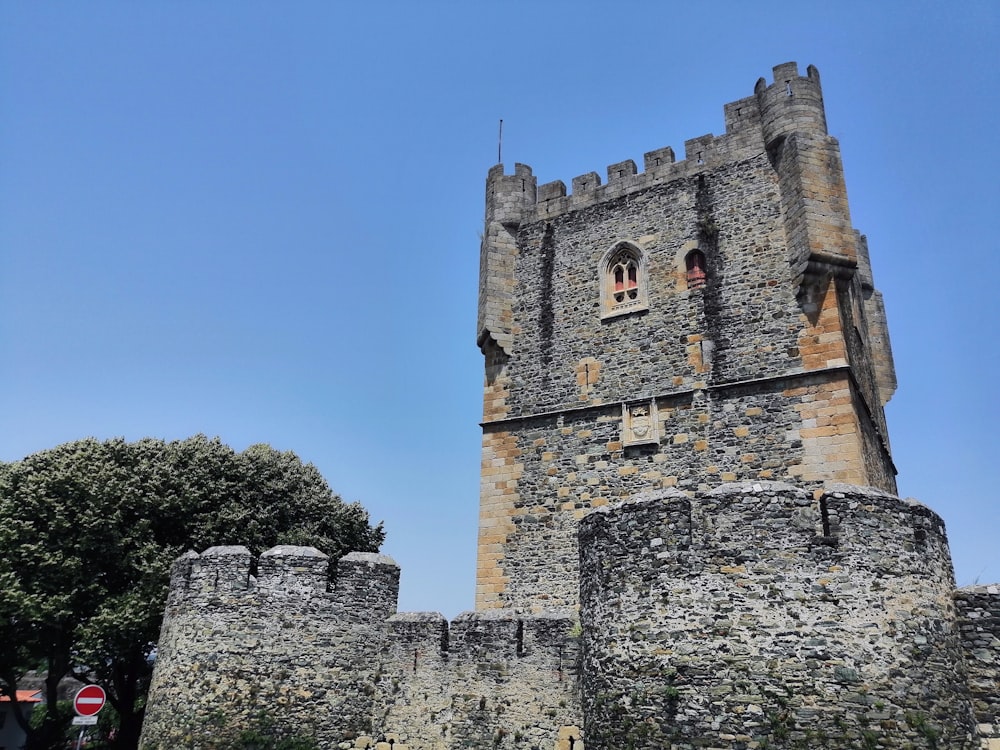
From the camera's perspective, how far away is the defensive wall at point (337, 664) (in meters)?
11.5

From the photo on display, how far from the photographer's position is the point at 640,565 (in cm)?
909

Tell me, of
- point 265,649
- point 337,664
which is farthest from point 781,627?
point 265,649

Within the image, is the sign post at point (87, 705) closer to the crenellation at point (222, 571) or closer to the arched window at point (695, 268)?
the crenellation at point (222, 571)

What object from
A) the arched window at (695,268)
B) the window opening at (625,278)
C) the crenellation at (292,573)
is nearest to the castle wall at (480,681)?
the crenellation at (292,573)

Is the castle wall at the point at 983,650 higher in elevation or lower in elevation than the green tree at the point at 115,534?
lower

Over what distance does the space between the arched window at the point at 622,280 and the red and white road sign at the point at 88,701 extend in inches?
457

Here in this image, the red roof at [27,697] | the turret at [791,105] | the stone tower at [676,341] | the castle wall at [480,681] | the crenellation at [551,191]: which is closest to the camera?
the castle wall at [480,681]

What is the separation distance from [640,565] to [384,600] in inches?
211

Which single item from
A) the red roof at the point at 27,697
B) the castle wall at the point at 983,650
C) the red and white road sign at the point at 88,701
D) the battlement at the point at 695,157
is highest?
the battlement at the point at 695,157

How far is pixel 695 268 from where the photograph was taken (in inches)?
674

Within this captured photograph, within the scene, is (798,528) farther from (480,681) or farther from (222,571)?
(222,571)

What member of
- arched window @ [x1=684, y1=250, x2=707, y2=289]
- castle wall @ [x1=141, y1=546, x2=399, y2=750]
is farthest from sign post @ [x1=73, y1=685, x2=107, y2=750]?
arched window @ [x1=684, y1=250, x2=707, y2=289]

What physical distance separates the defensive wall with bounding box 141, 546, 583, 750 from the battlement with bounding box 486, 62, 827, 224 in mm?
10423

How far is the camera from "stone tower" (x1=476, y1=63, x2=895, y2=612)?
50.3ft
